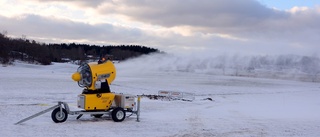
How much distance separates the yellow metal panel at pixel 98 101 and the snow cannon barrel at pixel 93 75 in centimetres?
36

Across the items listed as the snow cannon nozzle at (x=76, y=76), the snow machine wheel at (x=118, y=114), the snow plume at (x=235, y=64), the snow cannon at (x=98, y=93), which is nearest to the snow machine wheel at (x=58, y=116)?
the snow cannon at (x=98, y=93)

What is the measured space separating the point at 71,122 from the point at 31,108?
196 inches

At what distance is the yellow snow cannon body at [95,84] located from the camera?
14.9 m

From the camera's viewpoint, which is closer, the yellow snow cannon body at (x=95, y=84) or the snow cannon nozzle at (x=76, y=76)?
the yellow snow cannon body at (x=95, y=84)

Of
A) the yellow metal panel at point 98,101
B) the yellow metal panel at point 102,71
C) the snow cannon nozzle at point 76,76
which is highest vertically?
the yellow metal panel at point 102,71

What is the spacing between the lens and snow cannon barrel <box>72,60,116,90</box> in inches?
587

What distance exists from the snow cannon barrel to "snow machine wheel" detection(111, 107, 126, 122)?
115cm

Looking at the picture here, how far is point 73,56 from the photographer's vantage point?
441 ft

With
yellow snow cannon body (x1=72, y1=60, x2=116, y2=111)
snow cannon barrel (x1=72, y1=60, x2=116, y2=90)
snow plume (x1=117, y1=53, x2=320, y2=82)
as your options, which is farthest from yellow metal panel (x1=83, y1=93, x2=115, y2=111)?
snow plume (x1=117, y1=53, x2=320, y2=82)

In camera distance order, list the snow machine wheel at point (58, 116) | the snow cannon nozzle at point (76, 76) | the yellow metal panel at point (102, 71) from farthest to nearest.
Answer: the snow cannon nozzle at point (76, 76)
the yellow metal panel at point (102, 71)
the snow machine wheel at point (58, 116)

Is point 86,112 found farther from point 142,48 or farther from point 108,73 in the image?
point 142,48

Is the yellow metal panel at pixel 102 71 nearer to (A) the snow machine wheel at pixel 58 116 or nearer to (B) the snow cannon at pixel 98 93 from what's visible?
(B) the snow cannon at pixel 98 93

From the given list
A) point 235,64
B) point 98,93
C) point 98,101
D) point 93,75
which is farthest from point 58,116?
point 235,64

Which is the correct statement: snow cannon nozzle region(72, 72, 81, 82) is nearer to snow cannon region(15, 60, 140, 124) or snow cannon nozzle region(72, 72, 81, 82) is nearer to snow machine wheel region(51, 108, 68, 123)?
snow cannon region(15, 60, 140, 124)
